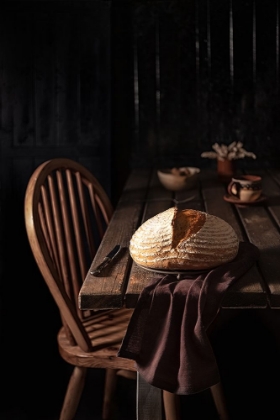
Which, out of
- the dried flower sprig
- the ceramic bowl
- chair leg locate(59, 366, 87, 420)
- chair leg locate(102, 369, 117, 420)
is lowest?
chair leg locate(102, 369, 117, 420)

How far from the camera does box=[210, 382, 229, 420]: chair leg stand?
2.36 m

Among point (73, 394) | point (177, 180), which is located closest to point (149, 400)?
point (73, 394)

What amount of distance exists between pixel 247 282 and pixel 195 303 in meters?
0.15

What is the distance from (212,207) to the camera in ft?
7.89

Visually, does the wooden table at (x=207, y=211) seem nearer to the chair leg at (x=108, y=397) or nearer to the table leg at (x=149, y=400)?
the table leg at (x=149, y=400)

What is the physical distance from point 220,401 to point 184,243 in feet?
3.18

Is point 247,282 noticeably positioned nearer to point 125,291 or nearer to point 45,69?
point 125,291

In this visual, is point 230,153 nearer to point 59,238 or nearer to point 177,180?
point 177,180

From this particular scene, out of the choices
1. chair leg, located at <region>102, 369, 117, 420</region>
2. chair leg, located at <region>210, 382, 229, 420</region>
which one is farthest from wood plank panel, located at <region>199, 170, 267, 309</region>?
chair leg, located at <region>102, 369, 117, 420</region>

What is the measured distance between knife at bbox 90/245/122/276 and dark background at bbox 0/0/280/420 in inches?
47.6

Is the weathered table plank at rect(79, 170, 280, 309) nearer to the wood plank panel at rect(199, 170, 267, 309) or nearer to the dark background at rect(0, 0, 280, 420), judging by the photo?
the wood plank panel at rect(199, 170, 267, 309)

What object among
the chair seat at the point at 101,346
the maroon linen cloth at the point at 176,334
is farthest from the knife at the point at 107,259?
the chair seat at the point at 101,346

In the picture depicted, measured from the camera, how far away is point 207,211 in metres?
2.34

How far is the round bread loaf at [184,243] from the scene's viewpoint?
161cm
